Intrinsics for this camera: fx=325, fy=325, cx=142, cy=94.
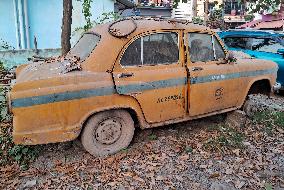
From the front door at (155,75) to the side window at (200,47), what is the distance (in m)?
0.25

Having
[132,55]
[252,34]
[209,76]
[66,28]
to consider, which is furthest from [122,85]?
[252,34]

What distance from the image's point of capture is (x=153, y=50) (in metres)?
5.10

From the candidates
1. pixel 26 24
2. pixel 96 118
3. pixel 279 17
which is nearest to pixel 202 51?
pixel 96 118

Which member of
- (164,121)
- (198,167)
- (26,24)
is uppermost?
(26,24)

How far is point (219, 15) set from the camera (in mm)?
24906

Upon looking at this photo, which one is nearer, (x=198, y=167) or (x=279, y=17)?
(x=198, y=167)

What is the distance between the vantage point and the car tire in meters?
4.81

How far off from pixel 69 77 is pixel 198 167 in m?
2.27

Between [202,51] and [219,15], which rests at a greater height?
[219,15]

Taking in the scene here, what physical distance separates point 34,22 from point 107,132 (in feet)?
27.3

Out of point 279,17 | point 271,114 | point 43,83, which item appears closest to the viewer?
point 43,83

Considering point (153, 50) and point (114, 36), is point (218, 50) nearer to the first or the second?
point (153, 50)

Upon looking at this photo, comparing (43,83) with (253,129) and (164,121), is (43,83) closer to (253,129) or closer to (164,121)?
(164,121)

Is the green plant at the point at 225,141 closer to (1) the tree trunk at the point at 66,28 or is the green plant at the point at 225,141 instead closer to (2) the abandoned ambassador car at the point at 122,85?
(2) the abandoned ambassador car at the point at 122,85
